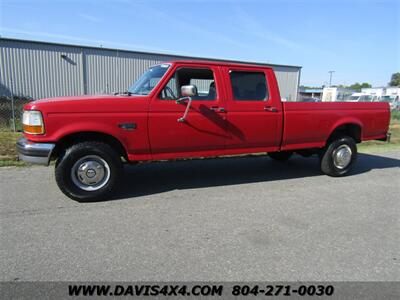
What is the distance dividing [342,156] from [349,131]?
25.1 inches

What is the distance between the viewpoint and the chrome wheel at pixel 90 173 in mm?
4543

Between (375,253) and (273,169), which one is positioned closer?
(375,253)

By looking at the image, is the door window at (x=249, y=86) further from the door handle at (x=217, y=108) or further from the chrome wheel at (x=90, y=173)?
the chrome wheel at (x=90, y=173)

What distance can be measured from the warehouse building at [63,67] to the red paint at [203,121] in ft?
49.6

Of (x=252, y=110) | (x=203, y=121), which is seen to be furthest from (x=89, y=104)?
(x=252, y=110)

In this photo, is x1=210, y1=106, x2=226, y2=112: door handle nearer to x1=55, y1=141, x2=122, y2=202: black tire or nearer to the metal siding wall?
x1=55, y1=141, x2=122, y2=202: black tire

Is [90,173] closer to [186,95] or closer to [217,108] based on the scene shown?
[186,95]

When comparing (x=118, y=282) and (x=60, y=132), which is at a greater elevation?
(x=60, y=132)

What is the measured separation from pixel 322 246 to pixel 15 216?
11.9ft

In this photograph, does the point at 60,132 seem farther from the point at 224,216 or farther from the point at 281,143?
the point at 281,143

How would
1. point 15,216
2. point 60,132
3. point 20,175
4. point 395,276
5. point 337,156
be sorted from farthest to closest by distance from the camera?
1. point 337,156
2. point 20,175
3. point 60,132
4. point 15,216
5. point 395,276

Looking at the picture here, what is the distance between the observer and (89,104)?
4387mm

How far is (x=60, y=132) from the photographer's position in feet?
14.1

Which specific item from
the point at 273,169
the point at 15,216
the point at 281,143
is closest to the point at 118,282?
the point at 15,216
